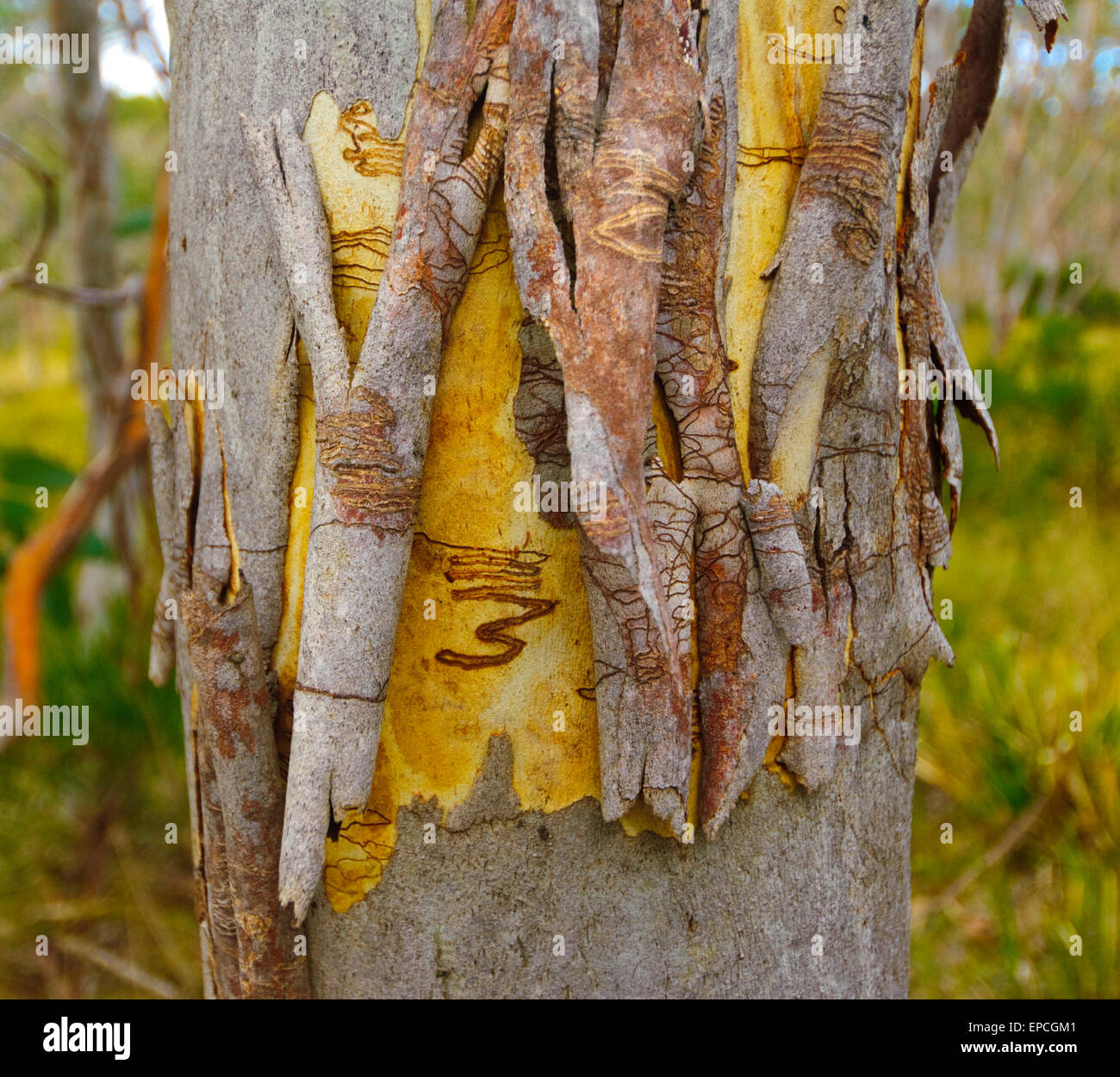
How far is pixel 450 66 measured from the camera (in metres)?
0.98

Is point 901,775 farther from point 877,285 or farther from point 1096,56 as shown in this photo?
point 1096,56

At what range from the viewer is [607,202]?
3.14ft

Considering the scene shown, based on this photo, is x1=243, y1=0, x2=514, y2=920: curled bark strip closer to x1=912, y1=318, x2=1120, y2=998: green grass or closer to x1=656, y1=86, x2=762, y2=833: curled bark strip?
x1=656, y1=86, x2=762, y2=833: curled bark strip

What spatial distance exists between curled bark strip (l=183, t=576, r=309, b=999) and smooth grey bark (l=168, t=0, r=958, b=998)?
0.05 meters

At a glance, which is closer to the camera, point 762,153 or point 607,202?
point 607,202

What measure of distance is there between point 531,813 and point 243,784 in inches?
12.7

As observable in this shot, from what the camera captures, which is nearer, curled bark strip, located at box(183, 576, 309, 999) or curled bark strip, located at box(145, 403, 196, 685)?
curled bark strip, located at box(183, 576, 309, 999)

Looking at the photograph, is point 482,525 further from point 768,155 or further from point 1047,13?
point 1047,13

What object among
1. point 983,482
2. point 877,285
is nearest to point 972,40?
point 877,285

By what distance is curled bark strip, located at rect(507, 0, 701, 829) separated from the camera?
3.10 ft

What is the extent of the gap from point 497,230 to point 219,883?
0.83 meters

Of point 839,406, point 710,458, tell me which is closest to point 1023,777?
point 839,406

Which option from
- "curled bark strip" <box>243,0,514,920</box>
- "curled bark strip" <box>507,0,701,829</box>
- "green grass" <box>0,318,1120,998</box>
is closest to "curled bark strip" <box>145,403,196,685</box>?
"curled bark strip" <box>243,0,514,920</box>

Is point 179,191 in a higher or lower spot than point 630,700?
higher
